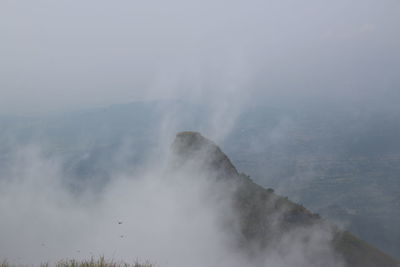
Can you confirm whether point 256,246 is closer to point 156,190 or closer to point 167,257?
point 167,257

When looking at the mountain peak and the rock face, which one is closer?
the rock face

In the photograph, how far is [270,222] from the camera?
38531 mm

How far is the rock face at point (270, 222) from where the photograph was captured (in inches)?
1422

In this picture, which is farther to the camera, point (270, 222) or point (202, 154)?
point (202, 154)

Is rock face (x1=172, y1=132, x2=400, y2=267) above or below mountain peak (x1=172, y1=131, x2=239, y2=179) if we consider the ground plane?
below

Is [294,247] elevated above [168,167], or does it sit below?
below

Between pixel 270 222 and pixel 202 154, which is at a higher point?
pixel 202 154

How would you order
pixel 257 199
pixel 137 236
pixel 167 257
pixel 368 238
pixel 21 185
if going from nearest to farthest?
pixel 167 257 → pixel 257 199 → pixel 137 236 → pixel 368 238 → pixel 21 185

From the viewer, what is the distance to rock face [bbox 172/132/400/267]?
36.1 metres

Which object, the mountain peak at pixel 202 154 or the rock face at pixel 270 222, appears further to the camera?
the mountain peak at pixel 202 154

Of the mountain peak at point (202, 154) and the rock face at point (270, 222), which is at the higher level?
the mountain peak at point (202, 154)

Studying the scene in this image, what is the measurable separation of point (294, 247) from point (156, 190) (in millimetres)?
24925

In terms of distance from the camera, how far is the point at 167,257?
39156mm

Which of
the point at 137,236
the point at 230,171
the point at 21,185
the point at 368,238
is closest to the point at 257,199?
the point at 230,171
